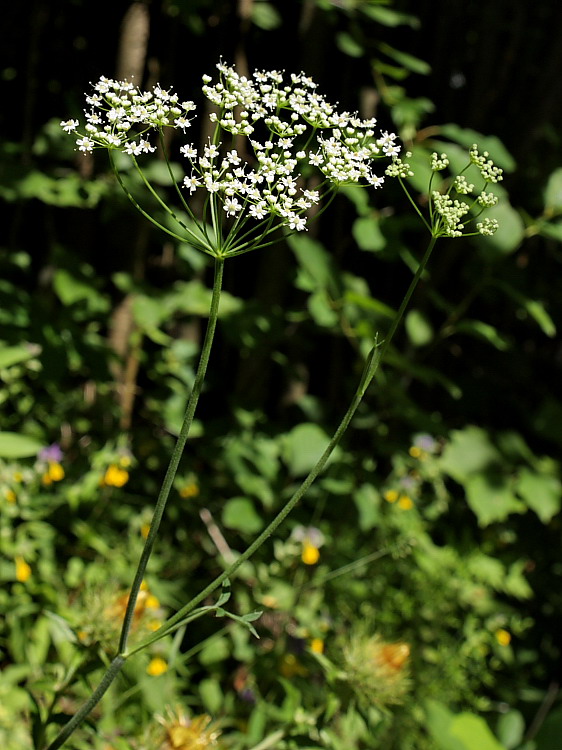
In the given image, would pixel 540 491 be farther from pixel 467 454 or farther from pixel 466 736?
pixel 466 736

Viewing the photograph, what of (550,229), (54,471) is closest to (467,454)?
(550,229)

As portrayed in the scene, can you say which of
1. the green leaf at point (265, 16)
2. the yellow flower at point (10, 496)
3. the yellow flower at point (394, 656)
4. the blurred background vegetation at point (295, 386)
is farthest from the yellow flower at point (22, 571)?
the green leaf at point (265, 16)

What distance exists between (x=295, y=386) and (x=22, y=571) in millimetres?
948

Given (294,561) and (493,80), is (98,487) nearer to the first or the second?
(294,561)

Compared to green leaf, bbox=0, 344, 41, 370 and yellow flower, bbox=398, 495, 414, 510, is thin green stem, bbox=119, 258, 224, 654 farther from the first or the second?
yellow flower, bbox=398, 495, 414, 510

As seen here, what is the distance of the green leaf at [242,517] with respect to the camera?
6.23 ft

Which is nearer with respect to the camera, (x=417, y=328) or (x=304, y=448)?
(x=304, y=448)

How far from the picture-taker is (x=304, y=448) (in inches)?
74.8

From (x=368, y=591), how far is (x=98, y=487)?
0.80 meters

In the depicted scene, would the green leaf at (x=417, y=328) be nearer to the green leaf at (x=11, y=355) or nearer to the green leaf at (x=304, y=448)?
the green leaf at (x=304, y=448)

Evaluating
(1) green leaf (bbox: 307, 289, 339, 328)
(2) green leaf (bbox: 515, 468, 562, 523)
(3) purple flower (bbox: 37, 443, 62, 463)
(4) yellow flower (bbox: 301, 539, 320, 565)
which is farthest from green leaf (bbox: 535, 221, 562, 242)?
(3) purple flower (bbox: 37, 443, 62, 463)

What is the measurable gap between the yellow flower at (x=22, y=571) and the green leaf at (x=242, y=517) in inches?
19.0

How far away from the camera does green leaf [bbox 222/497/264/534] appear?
74.8 inches

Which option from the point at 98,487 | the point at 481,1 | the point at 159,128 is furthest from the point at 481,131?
the point at 159,128
